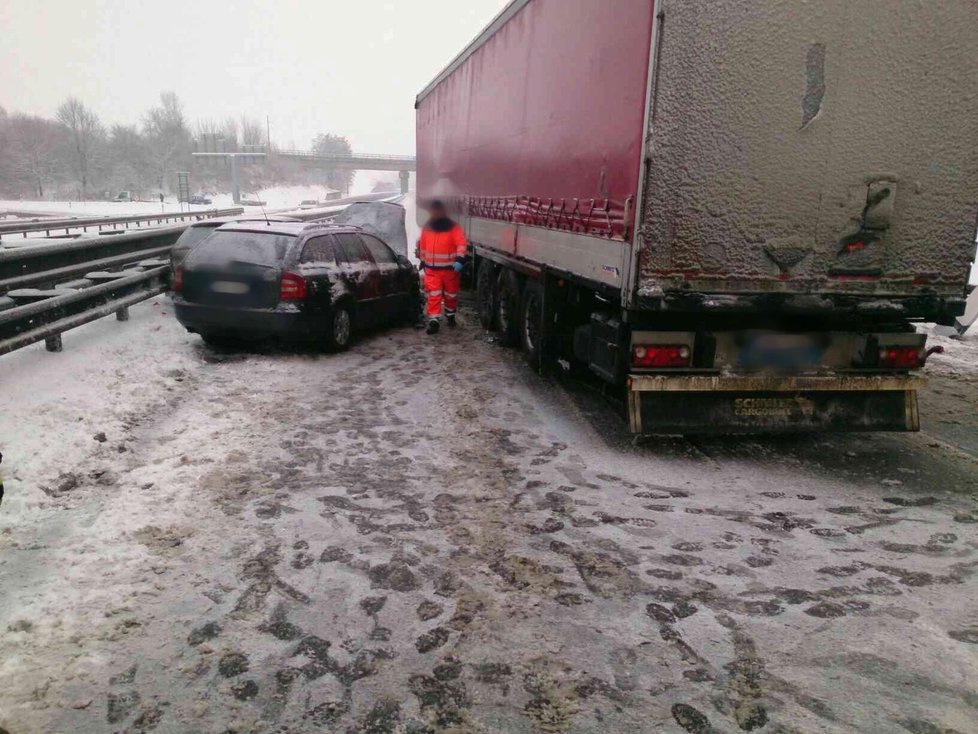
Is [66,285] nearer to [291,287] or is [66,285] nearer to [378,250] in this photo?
[291,287]

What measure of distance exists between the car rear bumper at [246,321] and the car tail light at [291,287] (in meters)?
0.15

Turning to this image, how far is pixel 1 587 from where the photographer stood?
3.36m

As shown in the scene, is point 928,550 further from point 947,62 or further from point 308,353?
point 308,353

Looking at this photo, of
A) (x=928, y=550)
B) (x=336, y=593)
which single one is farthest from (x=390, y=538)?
(x=928, y=550)

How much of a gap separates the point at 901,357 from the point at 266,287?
6.24 meters

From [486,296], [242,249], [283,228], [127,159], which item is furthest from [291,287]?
[127,159]

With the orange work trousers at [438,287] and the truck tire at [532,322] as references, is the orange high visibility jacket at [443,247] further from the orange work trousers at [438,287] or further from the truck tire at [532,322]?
the truck tire at [532,322]

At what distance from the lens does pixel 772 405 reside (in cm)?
553

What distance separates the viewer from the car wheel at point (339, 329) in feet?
27.8

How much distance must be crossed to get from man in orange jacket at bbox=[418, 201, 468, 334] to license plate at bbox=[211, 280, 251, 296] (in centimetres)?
292

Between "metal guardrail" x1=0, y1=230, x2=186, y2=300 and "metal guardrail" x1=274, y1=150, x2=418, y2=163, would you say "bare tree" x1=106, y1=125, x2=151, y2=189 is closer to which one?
"metal guardrail" x1=274, y1=150, x2=418, y2=163

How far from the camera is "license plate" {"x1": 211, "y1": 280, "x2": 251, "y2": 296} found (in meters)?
7.95

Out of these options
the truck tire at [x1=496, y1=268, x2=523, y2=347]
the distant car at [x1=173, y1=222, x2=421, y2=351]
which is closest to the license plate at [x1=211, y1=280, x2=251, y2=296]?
the distant car at [x1=173, y1=222, x2=421, y2=351]

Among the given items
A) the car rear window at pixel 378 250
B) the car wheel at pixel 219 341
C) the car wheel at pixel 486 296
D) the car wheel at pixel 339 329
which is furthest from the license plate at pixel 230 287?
the car wheel at pixel 486 296
